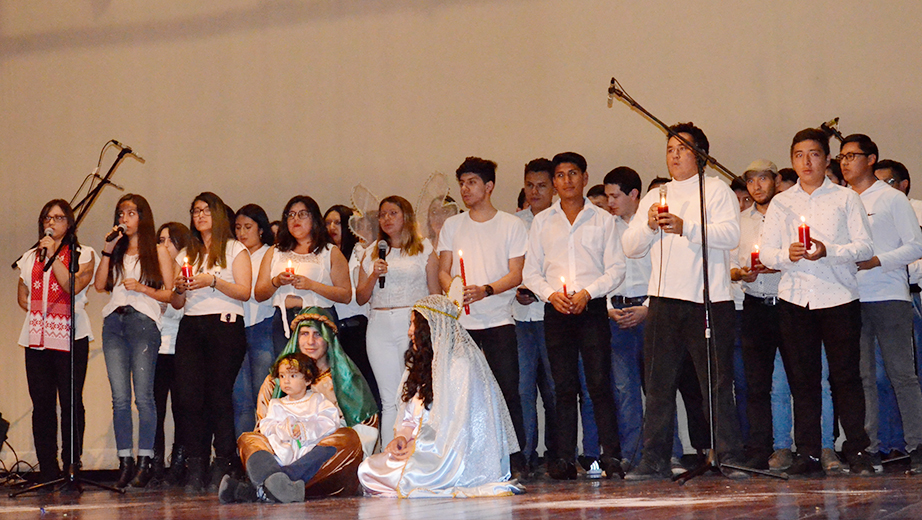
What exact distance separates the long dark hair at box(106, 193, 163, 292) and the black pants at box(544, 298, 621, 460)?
253cm

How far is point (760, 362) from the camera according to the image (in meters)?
5.41

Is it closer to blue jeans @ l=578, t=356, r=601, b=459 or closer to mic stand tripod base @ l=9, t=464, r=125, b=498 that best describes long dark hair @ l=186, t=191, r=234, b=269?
mic stand tripod base @ l=9, t=464, r=125, b=498

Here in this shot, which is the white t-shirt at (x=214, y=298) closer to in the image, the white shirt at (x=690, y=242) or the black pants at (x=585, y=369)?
the black pants at (x=585, y=369)

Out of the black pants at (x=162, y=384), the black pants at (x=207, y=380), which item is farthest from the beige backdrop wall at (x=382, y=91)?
the black pants at (x=207, y=380)

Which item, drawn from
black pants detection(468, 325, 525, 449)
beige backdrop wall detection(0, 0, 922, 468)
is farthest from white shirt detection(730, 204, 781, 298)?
black pants detection(468, 325, 525, 449)

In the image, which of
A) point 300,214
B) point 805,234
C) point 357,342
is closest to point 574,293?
point 805,234

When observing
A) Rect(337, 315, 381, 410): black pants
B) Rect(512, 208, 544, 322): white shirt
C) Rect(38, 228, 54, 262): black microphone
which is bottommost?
Rect(337, 315, 381, 410): black pants

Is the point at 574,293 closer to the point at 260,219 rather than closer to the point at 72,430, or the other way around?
the point at 260,219

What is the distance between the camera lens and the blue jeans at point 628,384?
5516 mm

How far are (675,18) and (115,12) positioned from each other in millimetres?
4910

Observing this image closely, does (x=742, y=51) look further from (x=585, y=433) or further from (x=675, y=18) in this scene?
(x=585, y=433)

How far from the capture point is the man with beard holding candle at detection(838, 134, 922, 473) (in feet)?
16.5

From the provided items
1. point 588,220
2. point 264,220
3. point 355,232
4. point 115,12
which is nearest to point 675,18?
point 588,220

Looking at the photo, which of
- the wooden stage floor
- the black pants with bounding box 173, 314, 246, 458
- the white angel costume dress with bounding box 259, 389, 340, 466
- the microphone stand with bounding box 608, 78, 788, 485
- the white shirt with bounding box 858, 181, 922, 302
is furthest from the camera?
the black pants with bounding box 173, 314, 246, 458
